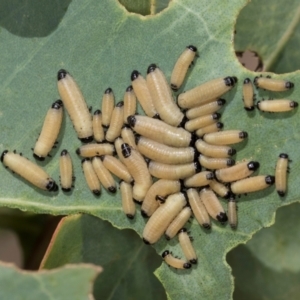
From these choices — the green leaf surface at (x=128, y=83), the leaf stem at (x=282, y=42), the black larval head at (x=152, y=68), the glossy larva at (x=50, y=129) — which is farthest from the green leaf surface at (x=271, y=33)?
the glossy larva at (x=50, y=129)

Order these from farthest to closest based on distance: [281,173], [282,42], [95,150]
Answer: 1. [282,42]
2. [95,150]
3. [281,173]

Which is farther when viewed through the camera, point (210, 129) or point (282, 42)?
point (282, 42)

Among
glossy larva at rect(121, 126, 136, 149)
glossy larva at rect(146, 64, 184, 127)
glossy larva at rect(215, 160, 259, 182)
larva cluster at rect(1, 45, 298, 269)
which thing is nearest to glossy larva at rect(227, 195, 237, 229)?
larva cluster at rect(1, 45, 298, 269)

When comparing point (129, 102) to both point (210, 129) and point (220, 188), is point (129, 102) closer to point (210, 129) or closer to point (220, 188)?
point (210, 129)

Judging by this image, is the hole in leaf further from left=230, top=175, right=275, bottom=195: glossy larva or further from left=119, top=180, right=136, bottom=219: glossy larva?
left=230, top=175, right=275, bottom=195: glossy larva

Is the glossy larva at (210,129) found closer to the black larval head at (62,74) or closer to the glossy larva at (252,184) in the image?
the glossy larva at (252,184)

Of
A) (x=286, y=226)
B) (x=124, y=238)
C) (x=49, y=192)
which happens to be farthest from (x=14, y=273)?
(x=286, y=226)

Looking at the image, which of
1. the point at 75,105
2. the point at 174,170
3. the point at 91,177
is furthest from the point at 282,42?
the point at 91,177
